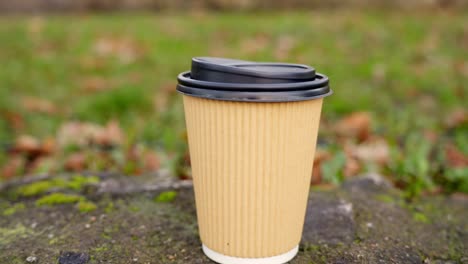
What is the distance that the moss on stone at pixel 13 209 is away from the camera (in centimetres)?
223

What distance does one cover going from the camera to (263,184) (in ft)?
5.58

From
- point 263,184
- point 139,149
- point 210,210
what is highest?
point 263,184

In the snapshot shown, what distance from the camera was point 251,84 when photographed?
1.55m

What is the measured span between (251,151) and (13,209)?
3.94ft

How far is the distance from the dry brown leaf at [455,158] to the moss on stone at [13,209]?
230cm

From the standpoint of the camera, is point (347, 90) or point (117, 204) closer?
point (117, 204)

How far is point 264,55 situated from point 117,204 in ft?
9.80

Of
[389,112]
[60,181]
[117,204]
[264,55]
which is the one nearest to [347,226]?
[117,204]

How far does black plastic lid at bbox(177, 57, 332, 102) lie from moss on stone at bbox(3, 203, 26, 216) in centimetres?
105

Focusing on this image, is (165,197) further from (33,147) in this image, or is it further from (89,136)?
(33,147)

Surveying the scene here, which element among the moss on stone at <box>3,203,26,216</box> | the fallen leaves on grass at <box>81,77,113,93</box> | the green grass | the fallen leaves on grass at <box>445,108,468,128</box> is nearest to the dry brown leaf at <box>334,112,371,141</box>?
the green grass

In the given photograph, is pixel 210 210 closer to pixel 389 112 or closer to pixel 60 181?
pixel 60 181

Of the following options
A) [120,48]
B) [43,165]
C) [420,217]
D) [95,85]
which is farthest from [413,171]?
[120,48]

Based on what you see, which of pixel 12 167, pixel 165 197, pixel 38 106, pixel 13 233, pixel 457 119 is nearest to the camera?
pixel 13 233
